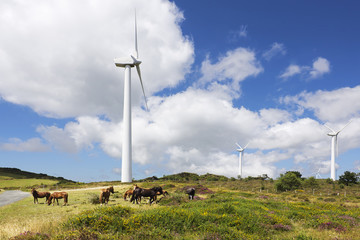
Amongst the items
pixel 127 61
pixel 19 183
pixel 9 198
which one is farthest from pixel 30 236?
pixel 19 183

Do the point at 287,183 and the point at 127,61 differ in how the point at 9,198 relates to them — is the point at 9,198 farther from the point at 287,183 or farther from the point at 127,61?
the point at 287,183

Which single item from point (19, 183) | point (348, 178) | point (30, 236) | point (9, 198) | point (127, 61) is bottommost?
point (19, 183)

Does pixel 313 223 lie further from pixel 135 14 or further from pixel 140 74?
pixel 135 14

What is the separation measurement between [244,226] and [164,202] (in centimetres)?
Answer: 1231

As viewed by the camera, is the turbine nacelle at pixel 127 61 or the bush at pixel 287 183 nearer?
the bush at pixel 287 183

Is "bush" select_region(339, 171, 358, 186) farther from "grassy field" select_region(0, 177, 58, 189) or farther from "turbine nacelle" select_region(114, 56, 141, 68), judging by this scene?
"grassy field" select_region(0, 177, 58, 189)


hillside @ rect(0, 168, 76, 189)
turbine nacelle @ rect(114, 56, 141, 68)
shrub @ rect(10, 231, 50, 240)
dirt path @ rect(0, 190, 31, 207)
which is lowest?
hillside @ rect(0, 168, 76, 189)

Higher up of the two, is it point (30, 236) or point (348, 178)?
point (30, 236)

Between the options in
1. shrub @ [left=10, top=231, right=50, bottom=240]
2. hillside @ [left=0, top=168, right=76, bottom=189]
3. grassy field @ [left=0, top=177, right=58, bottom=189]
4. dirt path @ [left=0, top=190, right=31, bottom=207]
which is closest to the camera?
shrub @ [left=10, top=231, right=50, bottom=240]

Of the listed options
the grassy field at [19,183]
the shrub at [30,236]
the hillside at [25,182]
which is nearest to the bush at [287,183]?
the shrub at [30,236]

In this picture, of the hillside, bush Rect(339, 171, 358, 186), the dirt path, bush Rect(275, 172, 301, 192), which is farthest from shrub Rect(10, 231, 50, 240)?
bush Rect(339, 171, 358, 186)

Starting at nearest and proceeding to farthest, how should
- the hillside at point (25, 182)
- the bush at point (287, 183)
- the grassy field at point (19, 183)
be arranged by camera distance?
the bush at point (287, 183) < the grassy field at point (19, 183) < the hillside at point (25, 182)

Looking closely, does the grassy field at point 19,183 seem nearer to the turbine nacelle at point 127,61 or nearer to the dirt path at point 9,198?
the dirt path at point 9,198

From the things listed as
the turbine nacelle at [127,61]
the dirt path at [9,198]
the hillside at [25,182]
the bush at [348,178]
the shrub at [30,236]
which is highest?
the turbine nacelle at [127,61]
